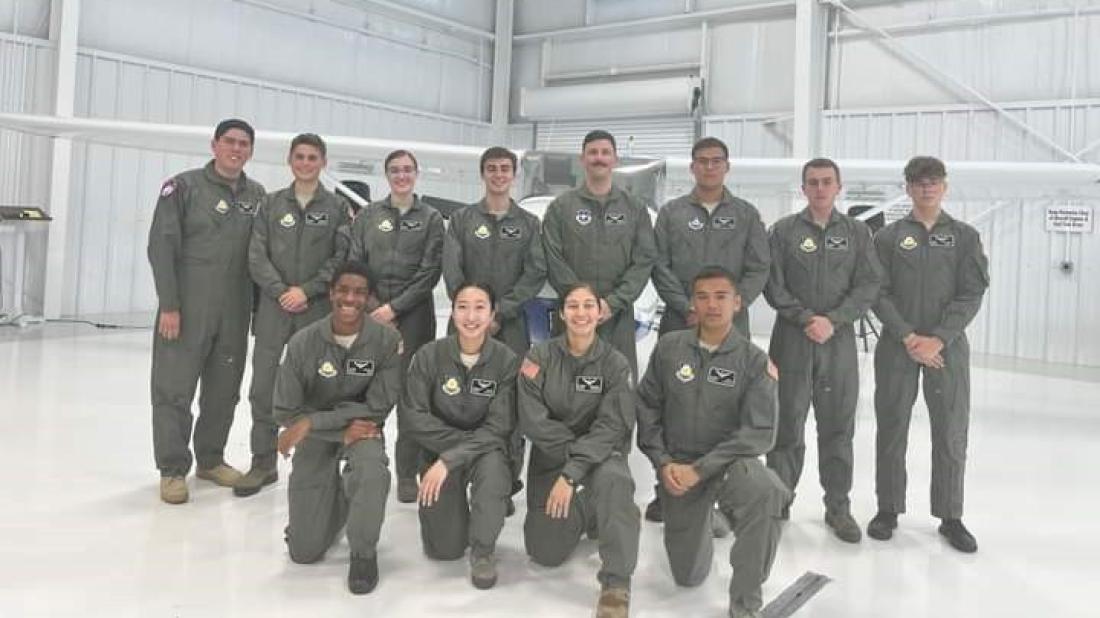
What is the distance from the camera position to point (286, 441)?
315cm

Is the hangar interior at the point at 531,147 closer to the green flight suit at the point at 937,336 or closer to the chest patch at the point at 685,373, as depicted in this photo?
the green flight suit at the point at 937,336

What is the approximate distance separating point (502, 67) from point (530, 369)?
15.2 metres

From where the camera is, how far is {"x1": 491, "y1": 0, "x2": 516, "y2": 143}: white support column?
57.0ft

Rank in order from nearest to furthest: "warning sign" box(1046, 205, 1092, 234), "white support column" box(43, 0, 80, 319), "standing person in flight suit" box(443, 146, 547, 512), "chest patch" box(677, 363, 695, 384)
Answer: "chest patch" box(677, 363, 695, 384) < "standing person in flight suit" box(443, 146, 547, 512) < "white support column" box(43, 0, 80, 319) < "warning sign" box(1046, 205, 1092, 234)

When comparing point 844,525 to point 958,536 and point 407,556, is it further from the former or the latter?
point 407,556

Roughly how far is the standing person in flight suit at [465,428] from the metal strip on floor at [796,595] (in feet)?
3.43

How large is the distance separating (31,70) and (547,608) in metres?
11.2

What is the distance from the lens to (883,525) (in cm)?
382

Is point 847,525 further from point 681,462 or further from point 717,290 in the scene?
point 717,290

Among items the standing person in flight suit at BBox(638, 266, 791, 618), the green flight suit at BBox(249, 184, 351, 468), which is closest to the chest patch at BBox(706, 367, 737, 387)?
the standing person in flight suit at BBox(638, 266, 791, 618)

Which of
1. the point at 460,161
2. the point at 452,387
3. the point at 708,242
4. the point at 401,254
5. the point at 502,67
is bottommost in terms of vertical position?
the point at 452,387

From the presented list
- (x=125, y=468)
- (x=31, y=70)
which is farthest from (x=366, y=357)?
(x=31, y=70)

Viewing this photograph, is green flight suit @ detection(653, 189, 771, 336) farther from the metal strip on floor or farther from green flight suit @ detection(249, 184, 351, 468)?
green flight suit @ detection(249, 184, 351, 468)

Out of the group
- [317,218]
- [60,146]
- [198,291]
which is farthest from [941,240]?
[60,146]
